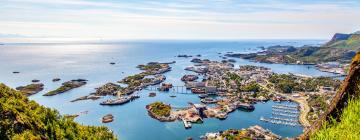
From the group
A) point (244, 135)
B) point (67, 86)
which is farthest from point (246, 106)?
point (67, 86)

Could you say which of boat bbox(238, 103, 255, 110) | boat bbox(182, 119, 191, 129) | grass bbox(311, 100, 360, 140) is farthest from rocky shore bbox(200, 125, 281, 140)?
grass bbox(311, 100, 360, 140)

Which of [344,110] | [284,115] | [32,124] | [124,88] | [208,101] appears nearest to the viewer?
[344,110]

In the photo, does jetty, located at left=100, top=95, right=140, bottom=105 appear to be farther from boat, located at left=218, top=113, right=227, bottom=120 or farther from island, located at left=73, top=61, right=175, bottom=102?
boat, located at left=218, top=113, right=227, bottom=120

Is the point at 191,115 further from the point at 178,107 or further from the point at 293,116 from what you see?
the point at 293,116

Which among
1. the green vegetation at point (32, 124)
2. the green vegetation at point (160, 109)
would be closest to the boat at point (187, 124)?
the green vegetation at point (160, 109)

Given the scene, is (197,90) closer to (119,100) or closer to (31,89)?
(119,100)
